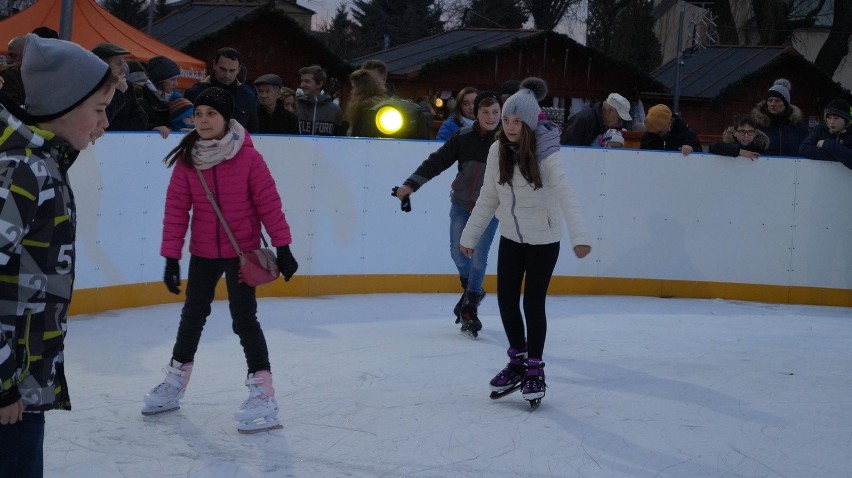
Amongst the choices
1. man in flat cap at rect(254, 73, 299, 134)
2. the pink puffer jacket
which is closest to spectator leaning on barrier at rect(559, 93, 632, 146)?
man in flat cap at rect(254, 73, 299, 134)


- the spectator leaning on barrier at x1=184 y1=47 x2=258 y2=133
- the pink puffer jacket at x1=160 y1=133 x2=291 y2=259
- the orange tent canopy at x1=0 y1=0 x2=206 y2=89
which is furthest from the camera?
the orange tent canopy at x1=0 y1=0 x2=206 y2=89

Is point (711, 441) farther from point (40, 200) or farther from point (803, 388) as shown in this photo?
point (40, 200)

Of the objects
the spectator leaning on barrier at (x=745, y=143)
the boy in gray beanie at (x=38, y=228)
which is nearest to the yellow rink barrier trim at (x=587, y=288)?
the spectator leaning on barrier at (x=745, y=143)

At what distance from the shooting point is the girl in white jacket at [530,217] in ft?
15.4

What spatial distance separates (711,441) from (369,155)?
4.18 m

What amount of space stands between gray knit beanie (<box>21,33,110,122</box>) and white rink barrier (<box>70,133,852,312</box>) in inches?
218

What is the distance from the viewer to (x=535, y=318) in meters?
4.76

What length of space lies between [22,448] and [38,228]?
16.7 inches

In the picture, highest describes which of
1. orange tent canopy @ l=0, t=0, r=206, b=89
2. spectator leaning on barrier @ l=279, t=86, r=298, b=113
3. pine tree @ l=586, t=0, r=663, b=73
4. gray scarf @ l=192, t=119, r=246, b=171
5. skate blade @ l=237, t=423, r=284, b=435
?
pine tree @ l=586, t=0, r=663, b=73

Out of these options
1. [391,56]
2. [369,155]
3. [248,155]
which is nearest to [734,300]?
[369,155]

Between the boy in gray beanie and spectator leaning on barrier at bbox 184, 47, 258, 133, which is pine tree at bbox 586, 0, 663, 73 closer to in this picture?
spectator leaning on barrier at bbox 184, 47, 258, 133

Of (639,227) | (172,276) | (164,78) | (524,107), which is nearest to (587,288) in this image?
(639,227)

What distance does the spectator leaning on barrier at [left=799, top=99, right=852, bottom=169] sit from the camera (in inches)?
331

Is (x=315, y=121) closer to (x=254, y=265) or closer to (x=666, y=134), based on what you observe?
(x=666, y=134)
